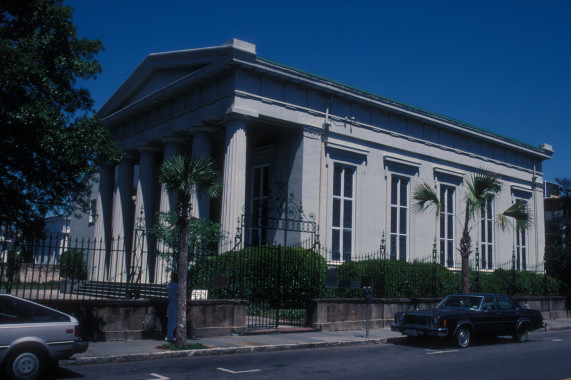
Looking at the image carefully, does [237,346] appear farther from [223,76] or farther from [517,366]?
[223,76]

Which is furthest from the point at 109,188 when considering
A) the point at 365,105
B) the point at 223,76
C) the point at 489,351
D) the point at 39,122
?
the point at 489,351

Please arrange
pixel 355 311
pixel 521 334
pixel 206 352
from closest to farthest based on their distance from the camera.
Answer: pixel 206 352
pixel 521 334
pixel 355 311

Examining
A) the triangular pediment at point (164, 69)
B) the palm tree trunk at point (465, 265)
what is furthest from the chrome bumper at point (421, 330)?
the triangular pediment at point (164, 69)

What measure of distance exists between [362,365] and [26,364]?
6.53 m

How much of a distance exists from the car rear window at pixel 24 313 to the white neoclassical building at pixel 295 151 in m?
11.5

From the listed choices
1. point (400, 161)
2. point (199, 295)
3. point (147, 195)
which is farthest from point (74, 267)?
point (400, 161)

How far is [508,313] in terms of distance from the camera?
16672 millimetres

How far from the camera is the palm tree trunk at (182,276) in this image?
13.3 m

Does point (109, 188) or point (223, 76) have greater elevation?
point (223, 76)

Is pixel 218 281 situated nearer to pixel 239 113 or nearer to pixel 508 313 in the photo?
pixel 508 313

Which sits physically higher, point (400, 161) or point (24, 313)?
point (400, 161)

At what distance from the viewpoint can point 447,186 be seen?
109 ft

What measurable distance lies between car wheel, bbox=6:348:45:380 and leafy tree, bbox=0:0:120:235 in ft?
16.4

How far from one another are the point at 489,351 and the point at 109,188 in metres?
25.3
